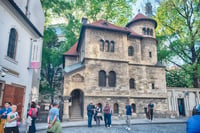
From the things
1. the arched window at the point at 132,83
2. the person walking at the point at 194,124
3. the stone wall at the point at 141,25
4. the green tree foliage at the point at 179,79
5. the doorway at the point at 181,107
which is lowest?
the doorway at the point at 181,107

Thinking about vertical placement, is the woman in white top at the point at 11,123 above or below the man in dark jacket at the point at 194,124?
below

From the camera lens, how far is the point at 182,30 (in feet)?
83.9

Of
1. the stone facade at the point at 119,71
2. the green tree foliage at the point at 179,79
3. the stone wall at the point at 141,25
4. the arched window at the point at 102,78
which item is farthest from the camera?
the green tree foliage at the point at 179,79

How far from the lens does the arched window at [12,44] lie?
414 inches

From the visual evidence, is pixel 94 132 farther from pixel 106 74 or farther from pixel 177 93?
pixel 177 93

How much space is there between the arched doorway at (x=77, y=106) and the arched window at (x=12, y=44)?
32.1ft

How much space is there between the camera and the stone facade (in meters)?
17.7

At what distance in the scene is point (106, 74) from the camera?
1864cm

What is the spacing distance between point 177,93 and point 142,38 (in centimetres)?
919

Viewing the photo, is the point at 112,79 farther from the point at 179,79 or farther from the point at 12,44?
the point at 179,79

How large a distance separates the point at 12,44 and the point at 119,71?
1202cm

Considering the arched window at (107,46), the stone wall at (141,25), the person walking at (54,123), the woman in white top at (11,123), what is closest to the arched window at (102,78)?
the arched window at (107,46)

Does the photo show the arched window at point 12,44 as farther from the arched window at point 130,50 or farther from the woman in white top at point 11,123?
the arched window at point 130,50

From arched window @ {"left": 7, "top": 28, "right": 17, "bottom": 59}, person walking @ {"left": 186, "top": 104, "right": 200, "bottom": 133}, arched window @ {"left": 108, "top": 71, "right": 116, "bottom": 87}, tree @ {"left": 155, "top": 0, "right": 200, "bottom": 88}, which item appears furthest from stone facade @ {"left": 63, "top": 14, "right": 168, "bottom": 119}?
person walking @ {"left": 186, "top": 104, "right": 200, "bottom": 133}
